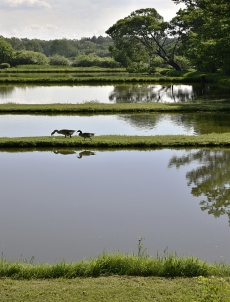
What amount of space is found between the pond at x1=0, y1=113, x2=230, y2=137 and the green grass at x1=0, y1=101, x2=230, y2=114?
110cm

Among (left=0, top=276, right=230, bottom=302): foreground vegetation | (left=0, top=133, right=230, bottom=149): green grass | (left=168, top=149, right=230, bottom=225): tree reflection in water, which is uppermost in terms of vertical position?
(left=0, top=133, right=230, bottom=149): green grass

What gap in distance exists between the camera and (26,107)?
25.0 metres

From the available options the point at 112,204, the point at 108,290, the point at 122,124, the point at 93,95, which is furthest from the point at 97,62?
the point at 108,290

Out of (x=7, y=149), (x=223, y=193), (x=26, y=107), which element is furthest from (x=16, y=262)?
(x=26, y=107)

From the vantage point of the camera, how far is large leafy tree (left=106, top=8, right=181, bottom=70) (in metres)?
65.2

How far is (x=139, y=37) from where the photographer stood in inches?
2670

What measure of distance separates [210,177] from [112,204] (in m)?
3.39

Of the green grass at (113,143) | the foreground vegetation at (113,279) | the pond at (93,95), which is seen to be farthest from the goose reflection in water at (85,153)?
the pond at (93,95)

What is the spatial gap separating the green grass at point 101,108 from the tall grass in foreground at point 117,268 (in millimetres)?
18422

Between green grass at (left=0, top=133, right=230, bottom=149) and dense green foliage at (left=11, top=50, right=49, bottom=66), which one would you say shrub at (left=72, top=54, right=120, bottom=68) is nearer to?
dense green foliage at (left=11, top=50, right=49, bottom=66)

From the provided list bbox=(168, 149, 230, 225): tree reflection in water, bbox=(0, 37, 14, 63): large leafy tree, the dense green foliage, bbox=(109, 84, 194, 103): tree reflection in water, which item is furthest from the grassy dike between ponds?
the dense green foliage

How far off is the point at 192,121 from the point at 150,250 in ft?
48.5

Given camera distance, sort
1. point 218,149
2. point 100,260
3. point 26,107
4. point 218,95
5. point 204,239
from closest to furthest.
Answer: point 100,260, point 204,239, point 218,149, point 26,107, point 218,95

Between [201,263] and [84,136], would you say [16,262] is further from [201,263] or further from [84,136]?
[84,136]
